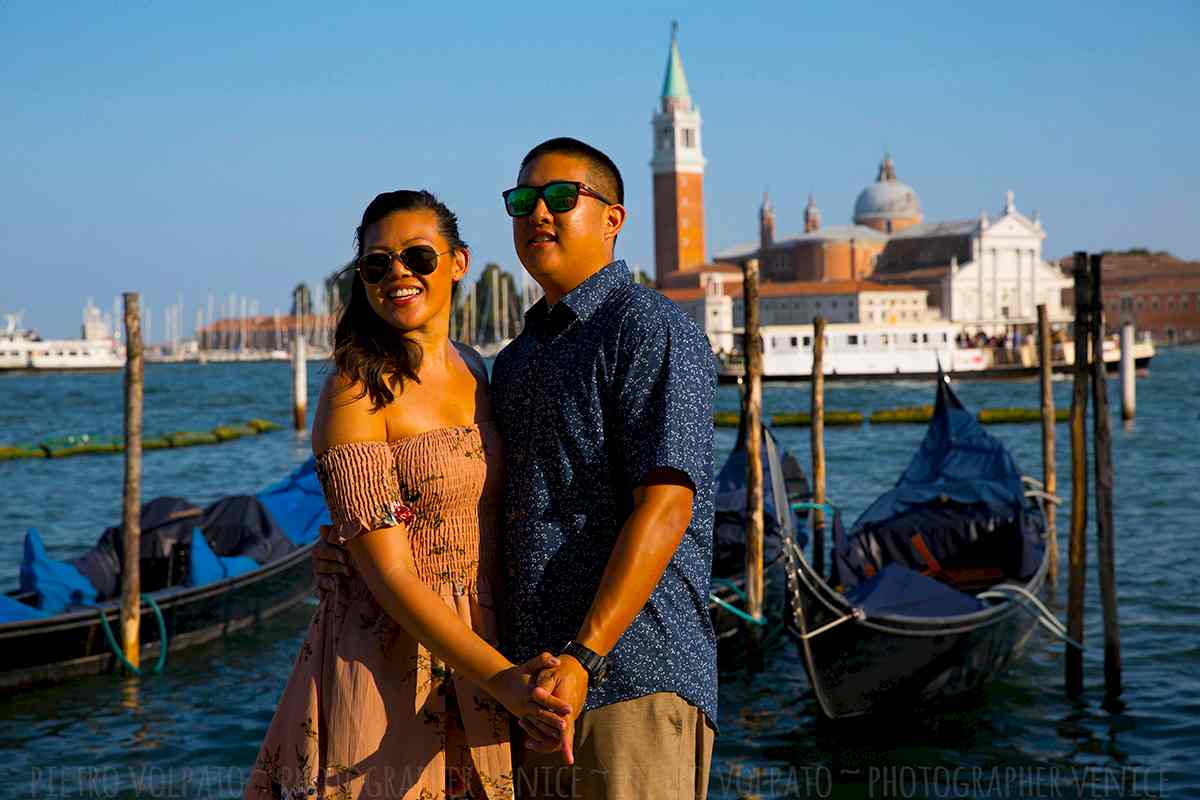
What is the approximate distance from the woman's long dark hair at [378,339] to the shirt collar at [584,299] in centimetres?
17

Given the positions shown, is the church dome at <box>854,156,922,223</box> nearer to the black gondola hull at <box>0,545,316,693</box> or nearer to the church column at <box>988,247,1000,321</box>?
the church column at <box>988,247,1000,321</box>

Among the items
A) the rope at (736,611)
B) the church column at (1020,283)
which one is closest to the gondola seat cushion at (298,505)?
the rope at (736,611)

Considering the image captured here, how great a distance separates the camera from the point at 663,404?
5.01ft

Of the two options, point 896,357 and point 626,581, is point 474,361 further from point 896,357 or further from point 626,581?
Answer: point 896,357

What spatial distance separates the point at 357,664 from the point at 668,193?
6184 cm

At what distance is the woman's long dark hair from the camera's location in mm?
1631

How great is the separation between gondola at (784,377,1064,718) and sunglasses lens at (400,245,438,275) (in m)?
3.27

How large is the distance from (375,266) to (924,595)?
4.10 m

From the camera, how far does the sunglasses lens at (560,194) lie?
1665 mm

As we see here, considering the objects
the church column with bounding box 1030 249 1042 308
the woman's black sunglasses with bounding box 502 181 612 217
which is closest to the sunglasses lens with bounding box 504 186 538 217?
the woman's black sunglasses with bounding box 502 181 612 217

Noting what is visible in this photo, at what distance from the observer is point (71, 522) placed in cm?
1212

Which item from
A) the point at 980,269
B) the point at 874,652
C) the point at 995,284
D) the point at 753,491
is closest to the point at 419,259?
the point at 874,652

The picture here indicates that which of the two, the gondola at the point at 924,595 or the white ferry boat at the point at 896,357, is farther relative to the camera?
the white ferry boat at the point at 896,357

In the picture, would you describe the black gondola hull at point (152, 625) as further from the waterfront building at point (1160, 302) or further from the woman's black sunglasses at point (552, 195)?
the waterfront building at point (1160, 302)
